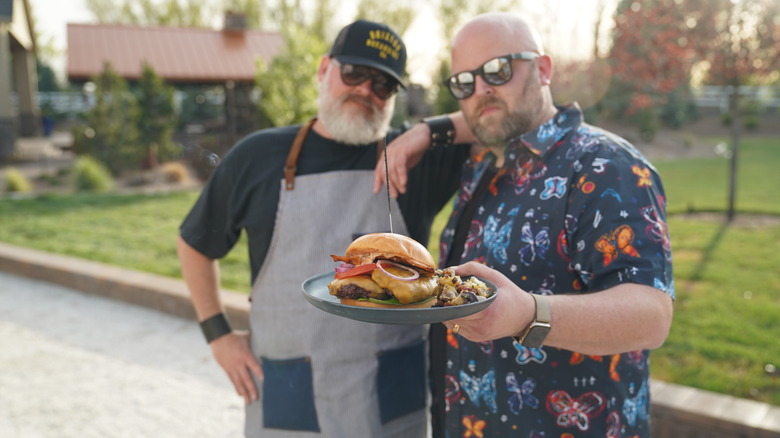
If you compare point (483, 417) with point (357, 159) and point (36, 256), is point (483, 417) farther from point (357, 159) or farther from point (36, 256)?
point (36, 256)

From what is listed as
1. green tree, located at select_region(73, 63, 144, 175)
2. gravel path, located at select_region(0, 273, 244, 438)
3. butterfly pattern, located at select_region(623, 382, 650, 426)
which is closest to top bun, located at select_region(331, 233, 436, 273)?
butterfly pattern, located at select_region(623, 382, 650, 426)

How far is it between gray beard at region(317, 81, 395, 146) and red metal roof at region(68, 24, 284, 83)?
18617 mm

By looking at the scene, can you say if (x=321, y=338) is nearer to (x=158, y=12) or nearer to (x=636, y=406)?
(x=636, y=406)

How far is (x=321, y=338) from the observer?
258cm

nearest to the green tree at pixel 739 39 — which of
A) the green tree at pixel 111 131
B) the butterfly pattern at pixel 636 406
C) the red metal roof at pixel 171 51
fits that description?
the butterfly pattern at pixel 636 406

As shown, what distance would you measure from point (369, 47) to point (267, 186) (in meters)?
0.69

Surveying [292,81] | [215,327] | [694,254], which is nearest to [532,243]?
[215,327]

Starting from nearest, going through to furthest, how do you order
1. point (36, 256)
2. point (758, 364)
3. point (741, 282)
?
point (758, 364) < point (741, 282) < point (36, 256)

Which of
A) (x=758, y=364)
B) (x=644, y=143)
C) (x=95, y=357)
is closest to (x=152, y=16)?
(x=644, y=143)

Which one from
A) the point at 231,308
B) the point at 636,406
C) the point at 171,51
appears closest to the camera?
the point at 636,406

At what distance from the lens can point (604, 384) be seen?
204cm

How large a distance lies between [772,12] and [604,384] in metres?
10.2

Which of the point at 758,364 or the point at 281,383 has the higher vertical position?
the point at 281,383

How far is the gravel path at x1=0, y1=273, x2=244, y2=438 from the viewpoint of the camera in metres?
4.36
